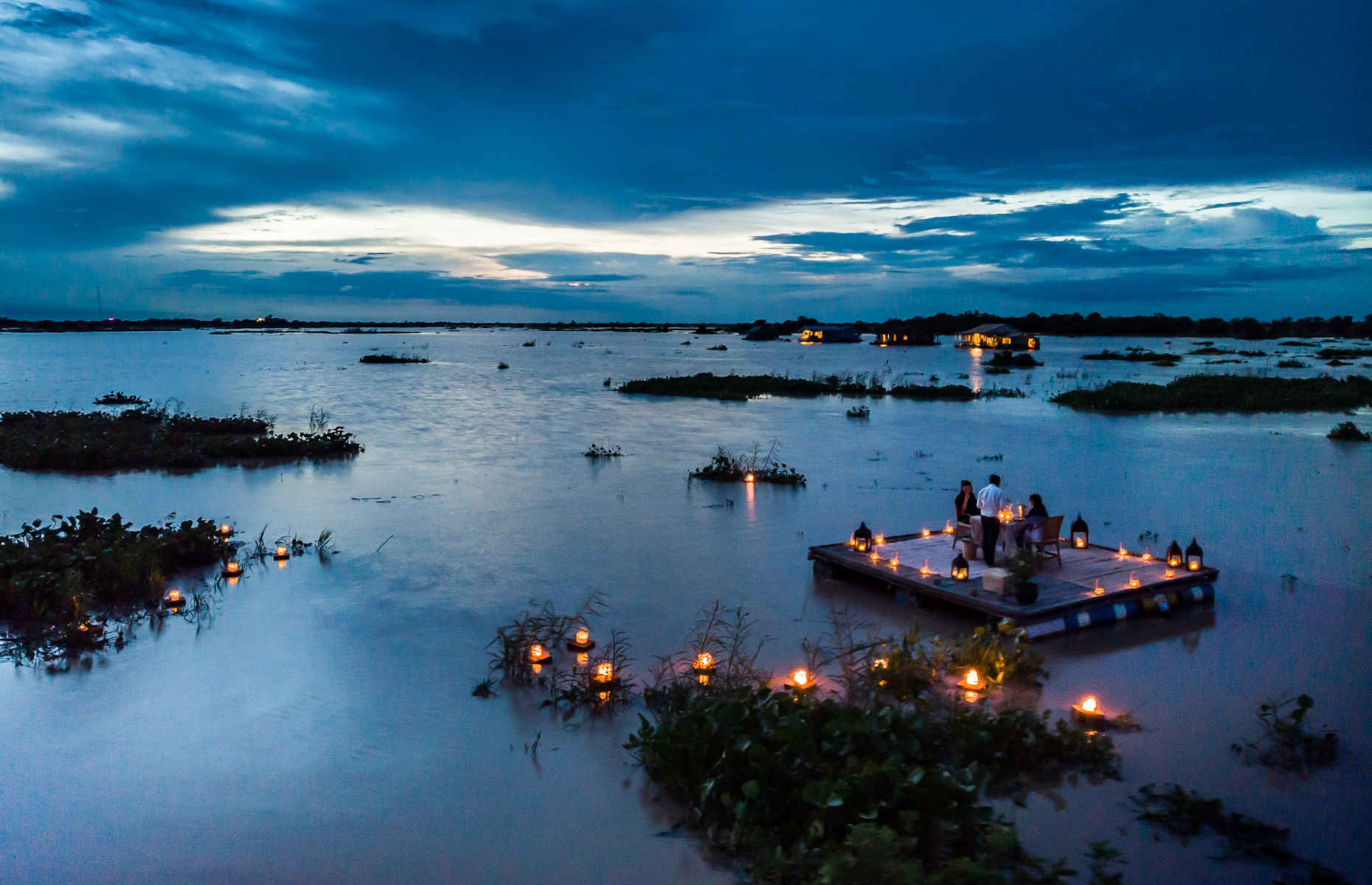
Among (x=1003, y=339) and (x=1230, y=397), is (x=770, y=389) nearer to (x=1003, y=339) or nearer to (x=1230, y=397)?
(x=1230, y=397)

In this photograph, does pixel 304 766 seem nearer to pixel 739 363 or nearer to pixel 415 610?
pixel 415 610

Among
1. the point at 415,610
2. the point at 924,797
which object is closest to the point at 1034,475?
the point at 415,610

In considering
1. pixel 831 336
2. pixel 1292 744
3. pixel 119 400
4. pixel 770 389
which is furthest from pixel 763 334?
pixel 1292 744

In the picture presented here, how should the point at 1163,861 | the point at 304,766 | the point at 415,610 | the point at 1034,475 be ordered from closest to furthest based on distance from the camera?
the point at 1163,861, the point at 304,766, the point at 415,610, the point at 1034,475

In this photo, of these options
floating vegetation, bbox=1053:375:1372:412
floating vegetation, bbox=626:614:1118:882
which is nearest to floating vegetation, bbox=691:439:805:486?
floating vegetation, bbox=626:614:1118:882

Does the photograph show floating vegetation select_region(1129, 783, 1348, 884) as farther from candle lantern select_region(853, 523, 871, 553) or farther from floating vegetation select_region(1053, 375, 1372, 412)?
floating vegetation select_region(1053, 375, 1372, 412)

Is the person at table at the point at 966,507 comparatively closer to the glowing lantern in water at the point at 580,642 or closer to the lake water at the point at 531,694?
the lake water at the point at 531,694

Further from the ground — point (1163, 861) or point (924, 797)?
point (924, 797)
